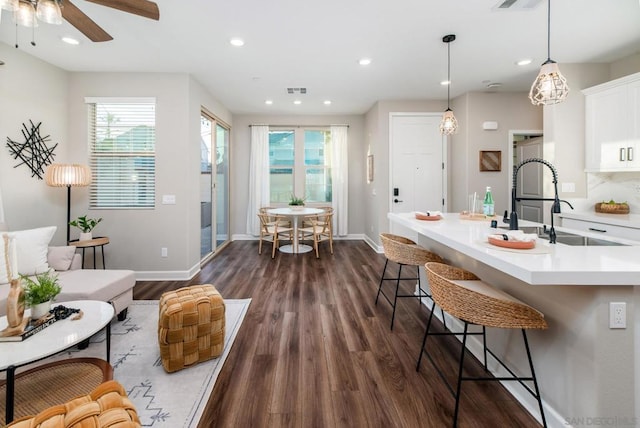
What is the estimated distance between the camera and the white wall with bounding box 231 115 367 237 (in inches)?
260

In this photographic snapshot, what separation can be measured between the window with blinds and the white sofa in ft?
4.13

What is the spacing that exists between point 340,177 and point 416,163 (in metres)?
1.70

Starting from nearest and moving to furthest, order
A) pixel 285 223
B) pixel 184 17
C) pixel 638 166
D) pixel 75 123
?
pixel 184 17 < pixel 638 166 < pixel 75 123 < pixel 285 223

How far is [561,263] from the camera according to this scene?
137cm

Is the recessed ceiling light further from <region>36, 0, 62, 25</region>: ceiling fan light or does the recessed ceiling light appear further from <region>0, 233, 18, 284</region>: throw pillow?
<region>0, 233, 18, 284</region>: throw pillow

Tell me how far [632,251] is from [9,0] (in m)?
3.54

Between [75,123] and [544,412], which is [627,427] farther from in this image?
[75,123]

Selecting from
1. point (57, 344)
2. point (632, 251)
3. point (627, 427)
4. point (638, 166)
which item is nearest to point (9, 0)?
point (57, 344)

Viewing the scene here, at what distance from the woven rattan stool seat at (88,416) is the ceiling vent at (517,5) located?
11.5 feet

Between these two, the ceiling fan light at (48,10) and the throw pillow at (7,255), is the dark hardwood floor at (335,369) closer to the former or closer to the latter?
the throw pillow at (7,255)

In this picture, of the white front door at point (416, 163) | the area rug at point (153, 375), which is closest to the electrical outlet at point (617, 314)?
the area rug at point (153, 375)

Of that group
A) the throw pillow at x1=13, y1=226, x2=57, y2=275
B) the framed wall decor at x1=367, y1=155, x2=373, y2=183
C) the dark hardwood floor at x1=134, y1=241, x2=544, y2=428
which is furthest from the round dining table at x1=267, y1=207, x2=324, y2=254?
the throw pillow at x1=13, y1=226, x2=57, y2=275

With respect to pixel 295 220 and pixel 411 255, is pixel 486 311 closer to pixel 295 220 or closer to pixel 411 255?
pixel 411 255

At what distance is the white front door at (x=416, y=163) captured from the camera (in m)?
5.49
